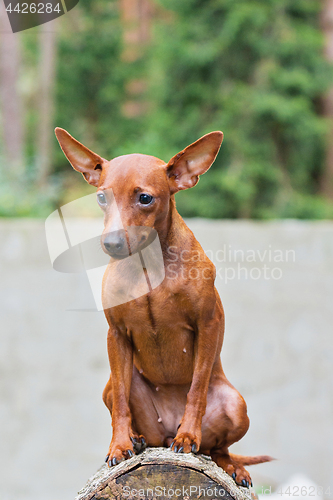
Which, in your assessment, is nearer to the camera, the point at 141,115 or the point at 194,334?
the point at 194,334

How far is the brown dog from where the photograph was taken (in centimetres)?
149

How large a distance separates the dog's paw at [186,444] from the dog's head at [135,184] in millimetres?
559

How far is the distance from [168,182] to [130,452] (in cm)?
80

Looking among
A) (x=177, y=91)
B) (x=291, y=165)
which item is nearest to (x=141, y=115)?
(x=177, y=91)

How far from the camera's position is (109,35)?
10.6 m

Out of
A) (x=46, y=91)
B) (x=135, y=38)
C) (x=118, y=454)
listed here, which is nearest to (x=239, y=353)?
(x=118, y=454)

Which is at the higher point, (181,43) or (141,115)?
(181,43)

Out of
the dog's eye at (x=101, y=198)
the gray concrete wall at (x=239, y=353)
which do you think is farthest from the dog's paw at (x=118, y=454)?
the gray concrete wall at (x=239, y=353)

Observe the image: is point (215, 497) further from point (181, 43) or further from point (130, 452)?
point (181, 43)

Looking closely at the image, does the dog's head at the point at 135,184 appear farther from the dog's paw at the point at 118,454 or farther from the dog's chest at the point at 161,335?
the dog's paw at the point at 118,454

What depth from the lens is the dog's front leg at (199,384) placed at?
4.94 ft

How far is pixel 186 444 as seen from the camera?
150 cm

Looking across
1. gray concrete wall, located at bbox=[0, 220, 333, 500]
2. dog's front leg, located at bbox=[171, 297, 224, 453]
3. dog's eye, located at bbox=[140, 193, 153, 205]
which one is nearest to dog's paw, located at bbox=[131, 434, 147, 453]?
dog's front leg, located at bbox=[171, 297, 224, 453]

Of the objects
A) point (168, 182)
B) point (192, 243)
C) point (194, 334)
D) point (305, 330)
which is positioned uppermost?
point (168, 182)
